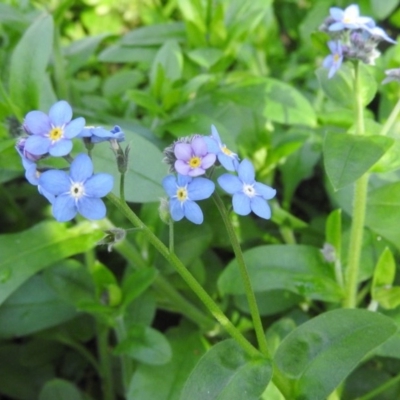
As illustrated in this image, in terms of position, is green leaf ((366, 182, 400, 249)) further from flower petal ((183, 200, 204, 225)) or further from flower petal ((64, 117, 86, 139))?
flower petal ((64, 117, 86, 139))

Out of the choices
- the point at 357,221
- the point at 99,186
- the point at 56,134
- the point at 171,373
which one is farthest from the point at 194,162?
the point at 171,373

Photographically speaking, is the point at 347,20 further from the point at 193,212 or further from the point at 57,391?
the point at 57,391

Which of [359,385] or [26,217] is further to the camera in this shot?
[26,217]

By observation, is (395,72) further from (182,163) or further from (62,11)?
(62,11)

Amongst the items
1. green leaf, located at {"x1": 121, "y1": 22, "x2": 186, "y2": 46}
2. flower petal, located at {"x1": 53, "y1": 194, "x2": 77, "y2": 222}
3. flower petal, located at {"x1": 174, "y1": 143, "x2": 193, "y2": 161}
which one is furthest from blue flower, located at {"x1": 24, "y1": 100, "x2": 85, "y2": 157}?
green leaf, located at {"x1": 121, "y1": 22, "x2": 186, "y2": 46}

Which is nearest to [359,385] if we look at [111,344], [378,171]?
[378,171]

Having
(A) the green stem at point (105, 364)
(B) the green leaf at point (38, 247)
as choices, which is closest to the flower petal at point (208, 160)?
(B) the green leaf at point (38, 247)
